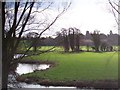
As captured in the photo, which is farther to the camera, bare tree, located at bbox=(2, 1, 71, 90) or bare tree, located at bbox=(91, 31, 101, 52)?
bare tree, located at bbox=(2, 1, 71, 90)

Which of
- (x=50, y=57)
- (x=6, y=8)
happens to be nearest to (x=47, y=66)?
(x=50, y=57)

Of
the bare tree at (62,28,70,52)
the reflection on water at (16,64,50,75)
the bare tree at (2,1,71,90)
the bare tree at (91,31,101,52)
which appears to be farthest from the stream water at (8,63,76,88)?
the bare tree at (91,31,101,52)

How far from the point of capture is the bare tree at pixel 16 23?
3418mm

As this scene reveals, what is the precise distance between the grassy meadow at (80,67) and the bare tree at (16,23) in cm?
40

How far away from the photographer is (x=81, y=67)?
10.9ft

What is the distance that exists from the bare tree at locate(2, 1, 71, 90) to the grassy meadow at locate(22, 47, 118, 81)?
0.40 meters

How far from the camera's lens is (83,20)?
→ 3.33 m

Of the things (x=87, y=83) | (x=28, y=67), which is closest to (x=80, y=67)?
(x=87, y=83)

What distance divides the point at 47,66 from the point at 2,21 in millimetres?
978

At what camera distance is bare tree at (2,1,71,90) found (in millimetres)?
3418

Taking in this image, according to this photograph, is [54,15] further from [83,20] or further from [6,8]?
[6,8]

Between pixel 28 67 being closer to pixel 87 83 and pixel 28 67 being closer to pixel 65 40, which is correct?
pixel 65 40

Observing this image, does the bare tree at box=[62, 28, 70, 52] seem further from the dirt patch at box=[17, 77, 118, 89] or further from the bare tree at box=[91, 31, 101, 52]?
the dirt patch at box=[17, 77, 118, 89]

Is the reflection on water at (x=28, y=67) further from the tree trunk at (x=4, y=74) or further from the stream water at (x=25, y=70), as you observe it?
the tree trunk at (x=4, y=74)
